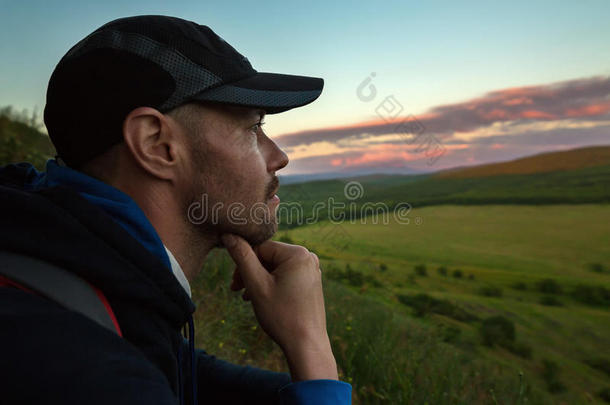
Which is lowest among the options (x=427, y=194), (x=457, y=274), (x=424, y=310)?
(x=457, y=274)

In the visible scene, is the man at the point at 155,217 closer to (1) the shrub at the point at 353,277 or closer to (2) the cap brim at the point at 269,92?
(2) the cap brim at the point at 269,92

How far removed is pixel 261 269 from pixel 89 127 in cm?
74

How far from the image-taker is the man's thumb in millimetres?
1470

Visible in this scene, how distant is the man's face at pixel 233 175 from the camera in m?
1.49

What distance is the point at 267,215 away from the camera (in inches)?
66.6

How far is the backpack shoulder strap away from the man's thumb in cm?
61

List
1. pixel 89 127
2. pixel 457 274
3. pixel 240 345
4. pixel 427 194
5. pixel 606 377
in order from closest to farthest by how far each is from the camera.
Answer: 1. pixel 89 127
2. pixel 240 345
3. pixel 606 377
4. pixel 457 274
5. pixel 427 194

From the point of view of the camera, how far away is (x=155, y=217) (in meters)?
1.42

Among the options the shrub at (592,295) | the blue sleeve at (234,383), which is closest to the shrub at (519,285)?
the shrub at (592,295)

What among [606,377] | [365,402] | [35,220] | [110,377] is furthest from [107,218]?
[606,377]

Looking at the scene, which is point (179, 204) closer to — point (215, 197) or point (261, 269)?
point (215, 197)

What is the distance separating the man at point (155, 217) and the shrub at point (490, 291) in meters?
9.94

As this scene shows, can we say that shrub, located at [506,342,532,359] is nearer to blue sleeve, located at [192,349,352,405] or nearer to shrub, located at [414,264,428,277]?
shrub, located at [414,264,428,277]

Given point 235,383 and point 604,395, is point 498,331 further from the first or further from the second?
point 235,383
